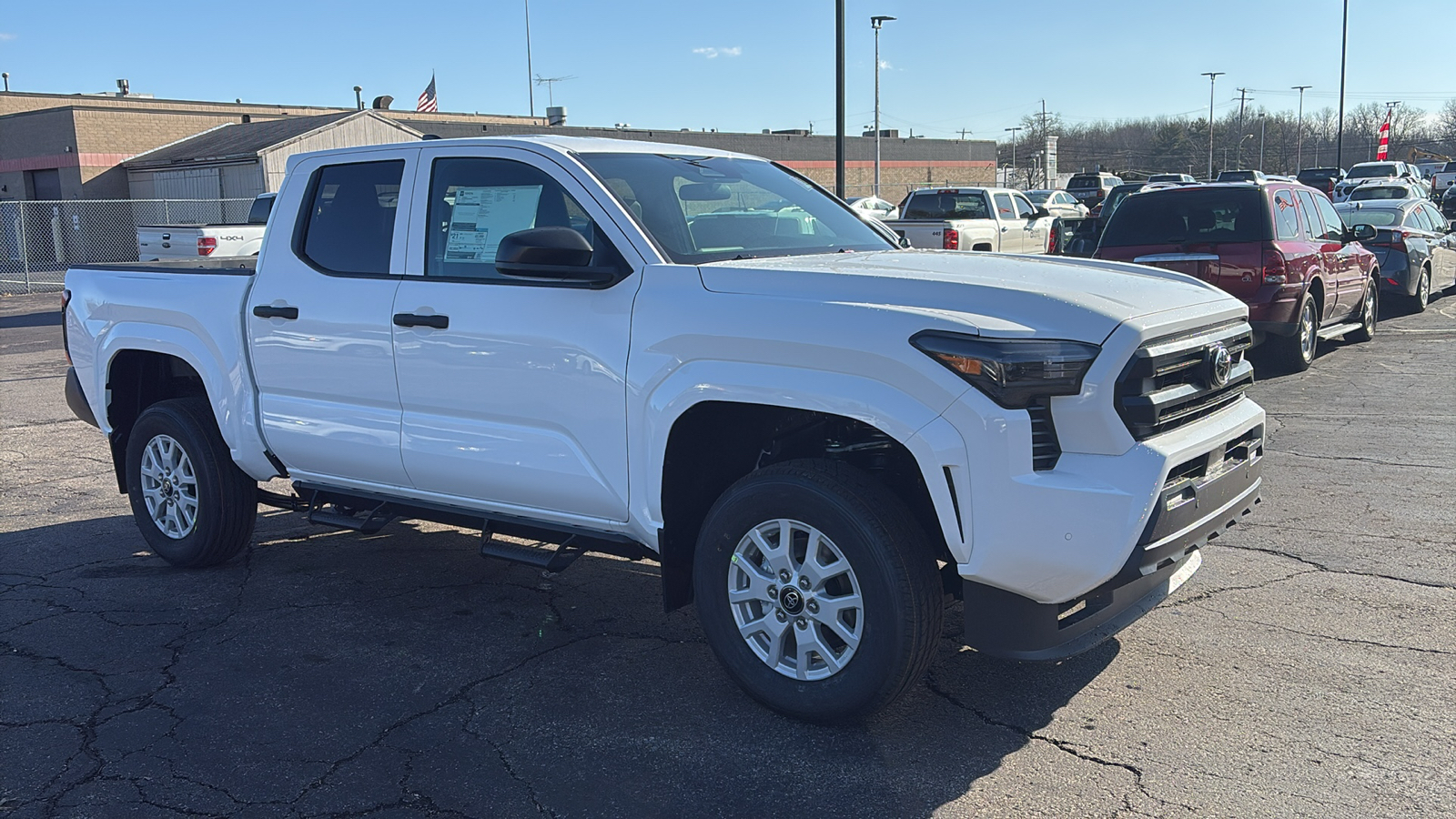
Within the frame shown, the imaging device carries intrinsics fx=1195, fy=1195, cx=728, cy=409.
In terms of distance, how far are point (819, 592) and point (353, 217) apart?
9.33ft

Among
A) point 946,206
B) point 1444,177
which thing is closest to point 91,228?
point 946,206

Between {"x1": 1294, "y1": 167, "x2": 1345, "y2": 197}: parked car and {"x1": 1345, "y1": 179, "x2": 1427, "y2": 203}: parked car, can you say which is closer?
{"x1": 1345, "y1": 179, "x2": 1427, "y2": 203}: parked car

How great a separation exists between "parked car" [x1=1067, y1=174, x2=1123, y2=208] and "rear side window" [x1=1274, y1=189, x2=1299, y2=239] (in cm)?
3307

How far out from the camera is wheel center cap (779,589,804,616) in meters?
4.03

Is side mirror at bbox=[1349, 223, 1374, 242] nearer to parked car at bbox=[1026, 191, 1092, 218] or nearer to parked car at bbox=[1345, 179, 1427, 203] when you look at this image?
parked car at bbox=[1026, 191, 1092, 218]

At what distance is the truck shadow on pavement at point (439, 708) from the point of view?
3693 mm

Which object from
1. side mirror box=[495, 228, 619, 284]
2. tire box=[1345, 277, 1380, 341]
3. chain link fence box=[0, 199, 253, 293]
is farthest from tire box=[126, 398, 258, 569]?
chain link fence box=[0, 199, 253, 293]

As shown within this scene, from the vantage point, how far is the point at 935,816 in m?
3.48

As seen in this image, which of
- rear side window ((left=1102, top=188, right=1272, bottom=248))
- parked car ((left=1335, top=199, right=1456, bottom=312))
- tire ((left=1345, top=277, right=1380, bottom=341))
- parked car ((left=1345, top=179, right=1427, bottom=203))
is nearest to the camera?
rear side window ((left=1102, top=188, right=1272, bottom=248))

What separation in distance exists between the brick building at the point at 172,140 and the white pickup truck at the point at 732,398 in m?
22.5

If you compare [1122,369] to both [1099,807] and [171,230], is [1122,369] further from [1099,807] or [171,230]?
[171,230]

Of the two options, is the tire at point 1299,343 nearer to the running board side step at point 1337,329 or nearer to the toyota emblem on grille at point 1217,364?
the running board side step at point 1337,329

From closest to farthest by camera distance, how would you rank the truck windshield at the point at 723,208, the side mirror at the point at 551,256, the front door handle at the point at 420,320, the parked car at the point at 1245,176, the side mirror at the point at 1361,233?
the side mirror at the point at 551,256 → the truck windshield at the point at 723,208 → the front door handle at the point at 420,320 → the side mirror at the point at 1361,233 → the parked car at the point at 1245,176

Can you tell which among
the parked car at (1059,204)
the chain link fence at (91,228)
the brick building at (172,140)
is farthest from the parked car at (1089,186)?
the chain link fence at (91,228)
